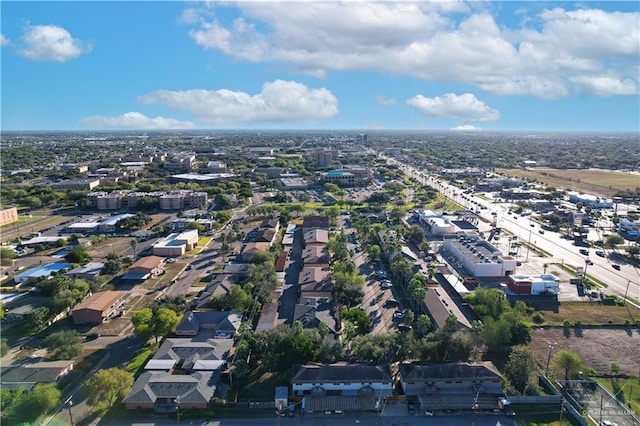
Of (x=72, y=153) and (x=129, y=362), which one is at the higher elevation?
(x=72, y=153)

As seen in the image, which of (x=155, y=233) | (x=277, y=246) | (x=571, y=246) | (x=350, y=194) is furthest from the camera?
(x=350, y=194)

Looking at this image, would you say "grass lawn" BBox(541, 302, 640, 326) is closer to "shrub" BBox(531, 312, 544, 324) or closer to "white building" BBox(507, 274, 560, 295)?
"shrub" BBox(531, 312, 544, 324)

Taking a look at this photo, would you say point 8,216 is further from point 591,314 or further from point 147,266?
point 591,314

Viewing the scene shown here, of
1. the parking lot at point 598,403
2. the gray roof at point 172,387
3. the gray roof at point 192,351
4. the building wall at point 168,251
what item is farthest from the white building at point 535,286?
the building wall at point 168,251

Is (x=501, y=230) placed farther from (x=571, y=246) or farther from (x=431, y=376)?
(x=431, y=376)

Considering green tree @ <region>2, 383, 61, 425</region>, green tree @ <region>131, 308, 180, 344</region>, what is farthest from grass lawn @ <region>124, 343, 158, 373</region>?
green tree @ <region>2, 383, 61, 425</region>

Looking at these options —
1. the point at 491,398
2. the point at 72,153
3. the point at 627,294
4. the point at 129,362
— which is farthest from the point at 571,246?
the point at 72,153

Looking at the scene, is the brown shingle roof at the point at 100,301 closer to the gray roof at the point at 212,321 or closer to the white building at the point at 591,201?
the gray roof at the point at 212,321
